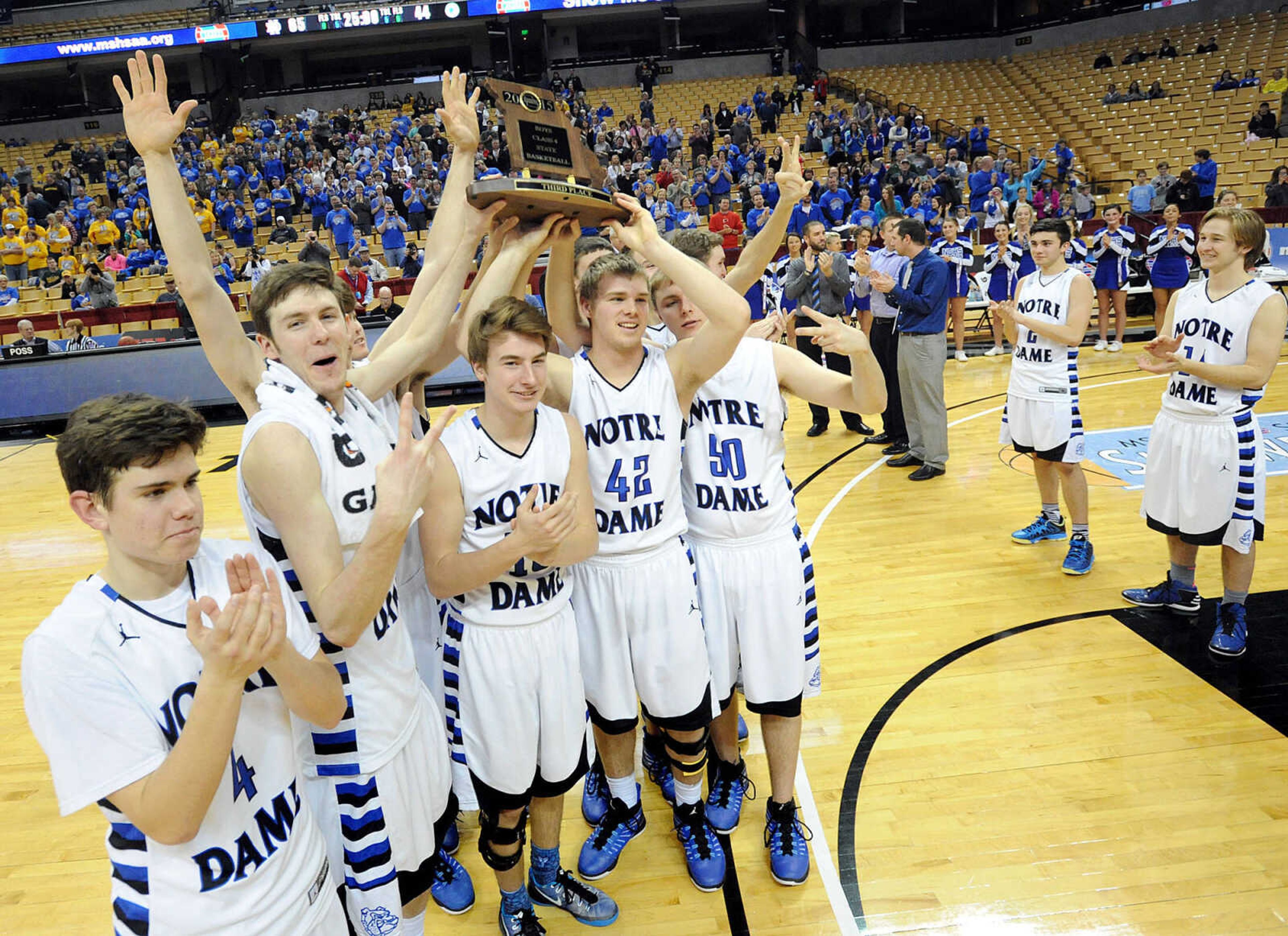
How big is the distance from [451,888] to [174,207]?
8.38 ft

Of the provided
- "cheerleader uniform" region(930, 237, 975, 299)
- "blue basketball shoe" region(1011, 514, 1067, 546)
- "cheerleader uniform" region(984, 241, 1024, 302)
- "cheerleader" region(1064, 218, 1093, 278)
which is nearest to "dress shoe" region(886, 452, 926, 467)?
"blue basketball shoe" region(1011, 514, 1067, 546)

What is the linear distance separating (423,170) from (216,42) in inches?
485

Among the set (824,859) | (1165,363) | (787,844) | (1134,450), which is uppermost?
(1165,363)

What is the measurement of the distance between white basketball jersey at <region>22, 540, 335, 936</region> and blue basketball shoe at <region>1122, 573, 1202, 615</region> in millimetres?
4877

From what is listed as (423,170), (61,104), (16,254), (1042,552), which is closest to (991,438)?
(1042,552)

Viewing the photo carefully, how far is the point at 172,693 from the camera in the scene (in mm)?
1718

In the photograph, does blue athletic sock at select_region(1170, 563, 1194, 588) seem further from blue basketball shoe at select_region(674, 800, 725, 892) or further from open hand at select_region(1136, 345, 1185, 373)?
blue basketball shoe at select_region(674, 800, 725, 892)

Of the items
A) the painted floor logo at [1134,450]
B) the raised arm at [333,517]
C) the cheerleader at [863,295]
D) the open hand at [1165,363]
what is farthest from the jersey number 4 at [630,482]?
the cheerleader at [863,295]

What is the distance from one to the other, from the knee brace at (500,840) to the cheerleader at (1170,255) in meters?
11.8

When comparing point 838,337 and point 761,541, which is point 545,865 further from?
point 838,337

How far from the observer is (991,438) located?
894cm

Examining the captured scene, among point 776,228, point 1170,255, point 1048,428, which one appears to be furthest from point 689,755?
point 1170,255

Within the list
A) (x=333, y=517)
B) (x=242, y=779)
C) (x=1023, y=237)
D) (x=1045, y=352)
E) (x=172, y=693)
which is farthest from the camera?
(x=1023, y=237)

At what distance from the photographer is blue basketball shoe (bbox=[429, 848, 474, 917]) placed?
3.29m
